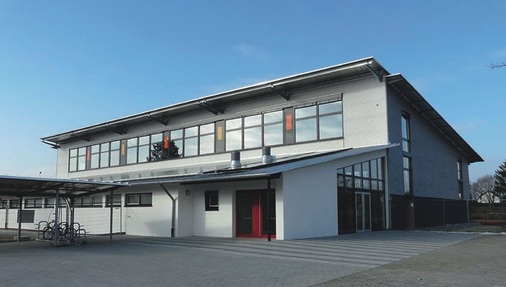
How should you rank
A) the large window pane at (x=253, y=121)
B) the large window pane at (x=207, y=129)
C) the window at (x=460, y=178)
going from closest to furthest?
1. the large window pane at (x=253, y=121)
2. the large window pane at (x=207, y=129)
3. the window at (x=460, y=178)

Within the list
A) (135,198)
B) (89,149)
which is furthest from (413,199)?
(89,149)

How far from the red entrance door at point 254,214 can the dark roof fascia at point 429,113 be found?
8.71 m

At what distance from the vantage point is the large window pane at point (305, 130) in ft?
80.2

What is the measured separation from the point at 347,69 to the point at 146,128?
16.4m

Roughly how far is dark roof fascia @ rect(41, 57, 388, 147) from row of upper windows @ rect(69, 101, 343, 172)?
4.45ft

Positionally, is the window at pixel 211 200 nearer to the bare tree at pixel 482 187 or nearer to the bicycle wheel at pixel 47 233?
the bicycle wheel at pixel 47 233

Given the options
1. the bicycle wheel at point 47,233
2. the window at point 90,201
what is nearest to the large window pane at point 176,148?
the window at point 90,201

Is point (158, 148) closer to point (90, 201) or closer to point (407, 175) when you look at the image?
point (90, 201)

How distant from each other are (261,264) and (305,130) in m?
14.1

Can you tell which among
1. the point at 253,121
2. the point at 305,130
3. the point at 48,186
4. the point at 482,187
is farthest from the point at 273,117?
the point at 482,187

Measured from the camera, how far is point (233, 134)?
2789cm

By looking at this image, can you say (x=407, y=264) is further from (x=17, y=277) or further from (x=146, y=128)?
(x=146, y=128)

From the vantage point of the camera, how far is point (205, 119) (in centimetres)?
2953

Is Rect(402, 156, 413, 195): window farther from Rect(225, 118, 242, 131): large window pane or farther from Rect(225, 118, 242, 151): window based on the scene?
Rect(225, 118, 242, 131): large window pane
